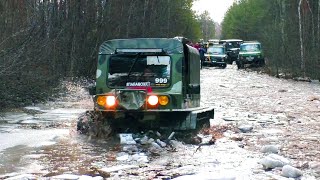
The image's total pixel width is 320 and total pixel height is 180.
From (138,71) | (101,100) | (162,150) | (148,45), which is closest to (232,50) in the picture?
(148,45)

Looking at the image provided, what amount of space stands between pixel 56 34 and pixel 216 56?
80.3ft

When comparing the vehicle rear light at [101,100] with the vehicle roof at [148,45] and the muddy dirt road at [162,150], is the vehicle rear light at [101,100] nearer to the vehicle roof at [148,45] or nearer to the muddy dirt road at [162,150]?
the muddy dirt road at [162,150]

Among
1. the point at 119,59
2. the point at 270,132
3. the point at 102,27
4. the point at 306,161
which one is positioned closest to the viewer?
the point at 306,161

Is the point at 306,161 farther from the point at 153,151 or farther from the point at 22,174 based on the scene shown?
the point at 22,174

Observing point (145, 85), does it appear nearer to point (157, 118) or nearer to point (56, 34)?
point (157, 118)

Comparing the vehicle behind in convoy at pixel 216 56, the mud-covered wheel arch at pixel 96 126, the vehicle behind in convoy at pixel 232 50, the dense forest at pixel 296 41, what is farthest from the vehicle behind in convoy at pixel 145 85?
the vehicle behind in convoy at pixel 232 50

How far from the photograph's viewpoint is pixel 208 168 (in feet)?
25.0

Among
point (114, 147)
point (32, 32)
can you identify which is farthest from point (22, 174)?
point (32, 32)

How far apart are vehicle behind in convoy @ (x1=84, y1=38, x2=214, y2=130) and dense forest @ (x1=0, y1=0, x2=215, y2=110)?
440cm

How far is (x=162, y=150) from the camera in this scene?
29.8ft

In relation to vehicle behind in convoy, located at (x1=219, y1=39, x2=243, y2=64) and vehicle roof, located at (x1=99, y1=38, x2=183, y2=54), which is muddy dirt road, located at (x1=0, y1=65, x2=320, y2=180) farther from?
vehicle behind in convoy, located at (x1=219, y1=39, x2=243, y2=64)

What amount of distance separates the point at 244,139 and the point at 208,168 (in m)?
3.20

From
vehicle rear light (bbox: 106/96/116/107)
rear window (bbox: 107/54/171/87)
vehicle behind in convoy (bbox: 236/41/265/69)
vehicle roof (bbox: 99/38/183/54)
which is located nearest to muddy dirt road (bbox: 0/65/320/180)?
vehicle rear light (bbox: 106/96/116/107)

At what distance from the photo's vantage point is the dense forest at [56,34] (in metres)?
14.9
